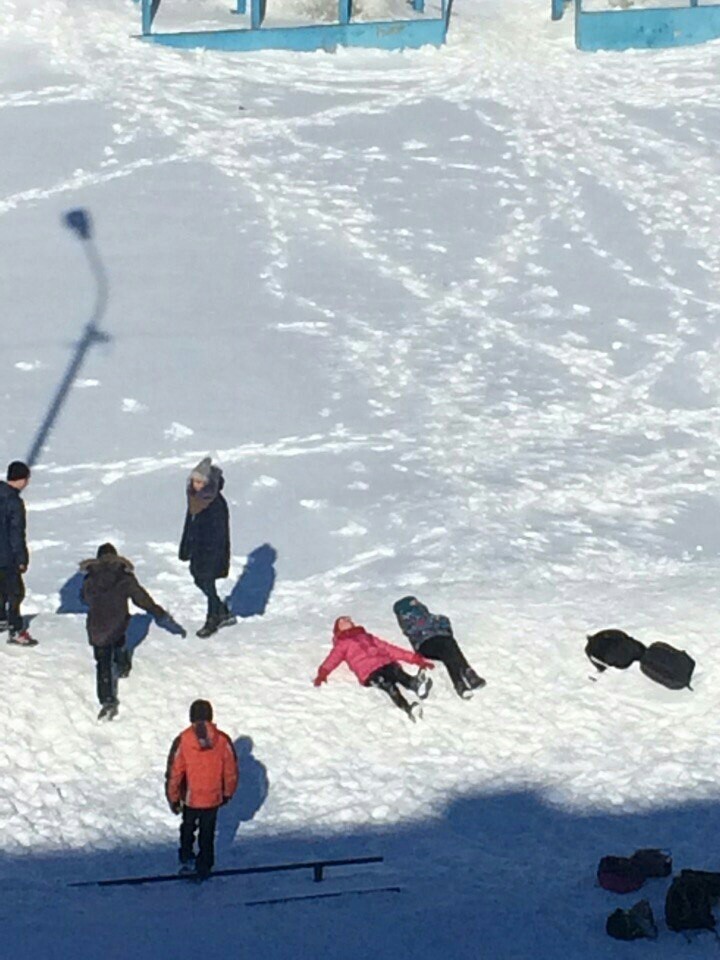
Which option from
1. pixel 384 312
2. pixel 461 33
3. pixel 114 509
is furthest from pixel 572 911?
pixel 461 33

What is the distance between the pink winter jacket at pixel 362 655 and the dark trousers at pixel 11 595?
217cm

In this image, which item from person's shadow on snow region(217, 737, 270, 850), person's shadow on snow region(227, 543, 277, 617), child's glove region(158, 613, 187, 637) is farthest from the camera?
person's shadow on snow region(227, 543, 277, 617)

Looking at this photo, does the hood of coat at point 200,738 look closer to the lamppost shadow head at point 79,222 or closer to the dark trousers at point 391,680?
the dark trousers at point 391,680

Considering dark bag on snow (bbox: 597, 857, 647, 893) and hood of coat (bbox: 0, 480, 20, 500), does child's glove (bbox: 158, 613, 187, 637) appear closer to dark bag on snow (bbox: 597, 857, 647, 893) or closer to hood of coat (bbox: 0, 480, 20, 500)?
hood of coat (bbox: 0, 480, 20, 500)

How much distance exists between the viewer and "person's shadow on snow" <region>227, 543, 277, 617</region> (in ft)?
50.2

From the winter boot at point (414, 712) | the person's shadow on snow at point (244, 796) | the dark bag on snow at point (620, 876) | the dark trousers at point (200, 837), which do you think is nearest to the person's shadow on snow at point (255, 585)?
the winter boot at point (414, 712)

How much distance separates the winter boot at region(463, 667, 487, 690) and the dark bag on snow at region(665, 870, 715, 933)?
3288 mm

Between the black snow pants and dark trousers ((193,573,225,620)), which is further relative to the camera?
dark trousers ((193,573,225,620))

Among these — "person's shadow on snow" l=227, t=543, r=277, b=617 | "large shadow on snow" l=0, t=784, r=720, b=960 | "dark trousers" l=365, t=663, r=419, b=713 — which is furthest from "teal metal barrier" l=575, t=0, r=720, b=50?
"large shadow on snow" l=0, t=784, r=720, b=960

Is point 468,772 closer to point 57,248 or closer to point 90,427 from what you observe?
point 90,427

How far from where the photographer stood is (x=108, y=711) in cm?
1308

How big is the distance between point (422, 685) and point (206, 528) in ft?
6.28

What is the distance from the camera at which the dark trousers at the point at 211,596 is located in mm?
14164

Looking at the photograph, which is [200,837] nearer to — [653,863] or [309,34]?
[653,863]
